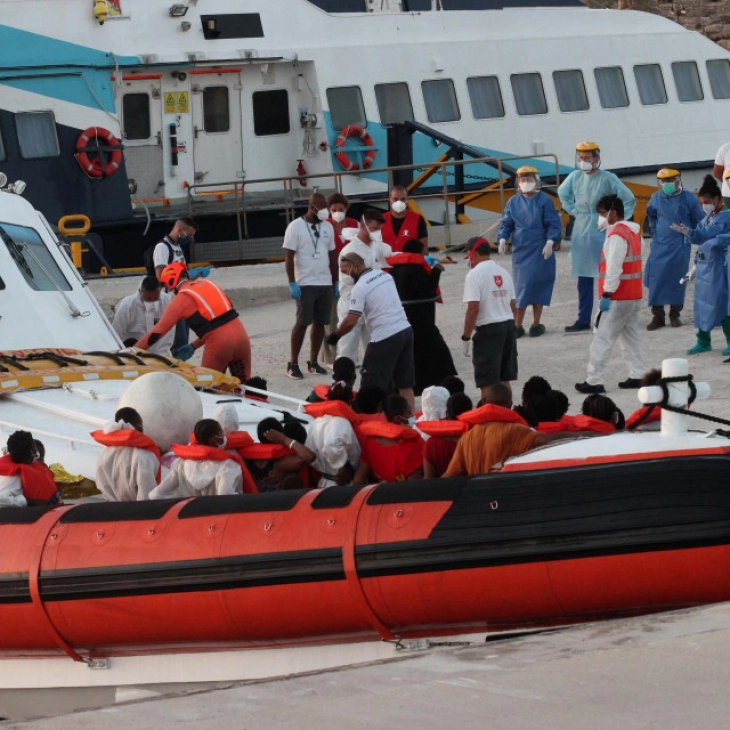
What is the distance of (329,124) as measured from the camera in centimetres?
2103

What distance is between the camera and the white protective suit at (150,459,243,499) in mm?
7785

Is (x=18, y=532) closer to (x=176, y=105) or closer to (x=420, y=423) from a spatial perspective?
(x=420, y=423)

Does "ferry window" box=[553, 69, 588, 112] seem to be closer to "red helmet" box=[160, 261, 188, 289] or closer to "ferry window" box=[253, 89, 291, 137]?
"ferry window" box=[253, 89, 291, 137]

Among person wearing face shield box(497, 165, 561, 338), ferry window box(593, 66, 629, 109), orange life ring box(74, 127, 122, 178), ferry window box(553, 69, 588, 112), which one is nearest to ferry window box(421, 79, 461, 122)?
ferry window box(553, 69, 588, 112)

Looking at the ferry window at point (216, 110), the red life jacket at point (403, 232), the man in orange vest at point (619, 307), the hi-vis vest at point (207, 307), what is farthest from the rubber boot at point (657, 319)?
the ferry window at point (216, 110)

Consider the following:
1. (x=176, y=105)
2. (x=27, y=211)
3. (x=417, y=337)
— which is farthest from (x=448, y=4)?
(x=27, y=211)

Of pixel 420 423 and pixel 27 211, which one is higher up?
pixel 27 211

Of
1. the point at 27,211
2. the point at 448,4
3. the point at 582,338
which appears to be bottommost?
the point at 582,338

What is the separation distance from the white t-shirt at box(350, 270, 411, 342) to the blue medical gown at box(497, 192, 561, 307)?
3538 mm

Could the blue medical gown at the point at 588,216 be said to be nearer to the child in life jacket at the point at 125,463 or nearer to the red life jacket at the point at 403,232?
the red life jacket at the point at 403,232

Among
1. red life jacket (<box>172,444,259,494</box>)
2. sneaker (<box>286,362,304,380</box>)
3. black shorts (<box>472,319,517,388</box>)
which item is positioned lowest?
sneaker (<box>286,362,304,380</box>)

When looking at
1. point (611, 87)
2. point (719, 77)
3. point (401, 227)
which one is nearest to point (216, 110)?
point (611, 87)

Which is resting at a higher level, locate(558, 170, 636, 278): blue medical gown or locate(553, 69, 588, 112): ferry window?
locate(553, 69, 588, 112): ferry window

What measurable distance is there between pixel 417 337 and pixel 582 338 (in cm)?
270
